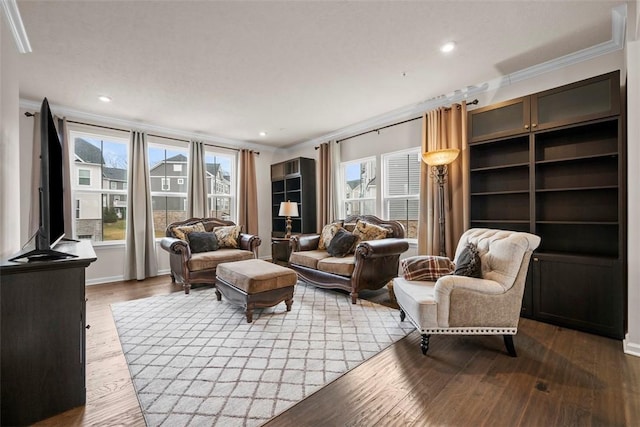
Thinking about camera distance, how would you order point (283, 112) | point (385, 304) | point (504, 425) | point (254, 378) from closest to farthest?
point (504, 425), point (254, 378), point (385, 304), point (283, 112)

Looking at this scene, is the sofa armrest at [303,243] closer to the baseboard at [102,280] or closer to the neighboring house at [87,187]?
the baseboard at [102,280]

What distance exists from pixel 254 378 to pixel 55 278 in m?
1.27

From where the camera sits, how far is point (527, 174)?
10.1ft

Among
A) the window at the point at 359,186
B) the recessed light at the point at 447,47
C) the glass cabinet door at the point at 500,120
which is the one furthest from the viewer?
the window at the point at 359,186

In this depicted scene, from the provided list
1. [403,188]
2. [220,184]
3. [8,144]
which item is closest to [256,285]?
[8,144]

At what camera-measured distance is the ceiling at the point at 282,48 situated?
6.84 feet

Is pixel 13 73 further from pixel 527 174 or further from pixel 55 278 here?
pixel 527 174

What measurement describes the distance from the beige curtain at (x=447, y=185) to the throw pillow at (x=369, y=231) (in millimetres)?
540

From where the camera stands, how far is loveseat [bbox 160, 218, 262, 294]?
3744mm

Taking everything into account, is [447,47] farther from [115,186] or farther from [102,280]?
[102,280]

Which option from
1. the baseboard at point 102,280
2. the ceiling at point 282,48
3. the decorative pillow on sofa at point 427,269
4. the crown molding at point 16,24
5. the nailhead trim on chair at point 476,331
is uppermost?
the ceiling at point 282,48

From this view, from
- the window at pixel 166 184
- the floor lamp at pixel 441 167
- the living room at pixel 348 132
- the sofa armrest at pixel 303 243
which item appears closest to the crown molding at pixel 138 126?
the living room at pixel 348 132

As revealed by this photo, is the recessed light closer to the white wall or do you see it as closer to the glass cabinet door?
the glass cabinet door

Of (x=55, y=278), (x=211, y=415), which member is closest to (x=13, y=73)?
(x=55, y=278)
